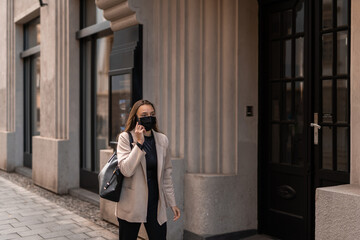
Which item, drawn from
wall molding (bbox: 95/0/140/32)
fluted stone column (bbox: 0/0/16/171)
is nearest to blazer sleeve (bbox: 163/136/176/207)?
wall molding (bbox: 95/0/140/32)

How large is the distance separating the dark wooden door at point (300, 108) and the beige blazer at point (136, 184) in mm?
1862

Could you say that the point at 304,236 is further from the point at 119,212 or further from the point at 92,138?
the point at 92,138

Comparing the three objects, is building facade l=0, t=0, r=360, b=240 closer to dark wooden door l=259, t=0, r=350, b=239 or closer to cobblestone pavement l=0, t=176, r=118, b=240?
dark wooden door l=259, t=0, r=350, b=239

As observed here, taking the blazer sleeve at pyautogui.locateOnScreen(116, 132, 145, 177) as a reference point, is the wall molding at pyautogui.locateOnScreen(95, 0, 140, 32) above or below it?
above

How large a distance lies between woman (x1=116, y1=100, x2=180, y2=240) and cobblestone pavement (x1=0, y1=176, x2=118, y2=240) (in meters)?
2.35

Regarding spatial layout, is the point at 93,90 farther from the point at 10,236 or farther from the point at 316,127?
the point at 316,127

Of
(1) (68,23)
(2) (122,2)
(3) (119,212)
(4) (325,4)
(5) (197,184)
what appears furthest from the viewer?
(1) (68,23)

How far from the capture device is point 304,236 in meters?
5.14

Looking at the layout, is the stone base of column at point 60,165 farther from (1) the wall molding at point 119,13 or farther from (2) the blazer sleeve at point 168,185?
(2) the blazer sleeve at point 168,185

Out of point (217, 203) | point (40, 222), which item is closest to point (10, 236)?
point (40, 222)

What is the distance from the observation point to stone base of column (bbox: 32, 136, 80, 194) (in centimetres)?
895

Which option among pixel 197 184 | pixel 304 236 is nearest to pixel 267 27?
pixel 197 184

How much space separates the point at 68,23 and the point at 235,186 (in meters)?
5.14

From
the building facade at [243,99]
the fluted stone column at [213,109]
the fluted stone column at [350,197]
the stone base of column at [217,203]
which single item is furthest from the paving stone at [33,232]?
the fluted stone column at [350,197]
